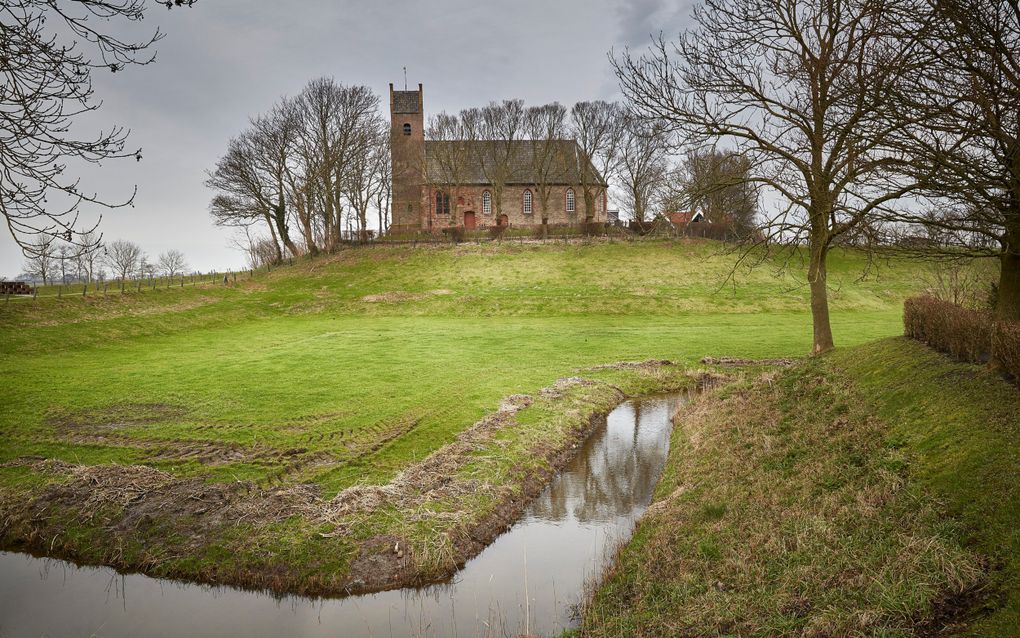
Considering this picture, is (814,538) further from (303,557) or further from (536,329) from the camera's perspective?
(536,329)

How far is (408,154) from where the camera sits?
63.2 meters

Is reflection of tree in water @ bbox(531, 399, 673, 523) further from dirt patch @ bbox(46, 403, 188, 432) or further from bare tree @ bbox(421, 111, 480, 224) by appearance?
bare tree @ bbox(421, 111, 480, 224)

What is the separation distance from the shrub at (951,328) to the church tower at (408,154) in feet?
178

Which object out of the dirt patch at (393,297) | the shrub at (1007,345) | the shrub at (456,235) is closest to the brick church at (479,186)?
the shrub at (456,235)

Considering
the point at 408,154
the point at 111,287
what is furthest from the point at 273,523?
the point at 408,154

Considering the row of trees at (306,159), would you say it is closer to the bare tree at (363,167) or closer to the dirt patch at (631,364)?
the bare tree at (363,167)

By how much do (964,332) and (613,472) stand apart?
21.5ft

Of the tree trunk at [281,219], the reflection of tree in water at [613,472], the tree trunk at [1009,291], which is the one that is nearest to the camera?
the tree trunk at [1009,291]

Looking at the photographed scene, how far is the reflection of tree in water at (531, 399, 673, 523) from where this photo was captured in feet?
35.2

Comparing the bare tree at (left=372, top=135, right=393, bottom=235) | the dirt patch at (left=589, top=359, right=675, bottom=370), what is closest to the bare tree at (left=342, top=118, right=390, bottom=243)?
the bare tree at (left=372, top=135, right=393, bottom=235)

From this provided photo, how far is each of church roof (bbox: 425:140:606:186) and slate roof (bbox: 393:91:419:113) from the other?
7.38m

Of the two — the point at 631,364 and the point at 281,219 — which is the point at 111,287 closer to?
the point at 281,219

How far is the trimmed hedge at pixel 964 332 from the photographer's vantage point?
26.3 feet

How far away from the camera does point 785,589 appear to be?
623 cm
